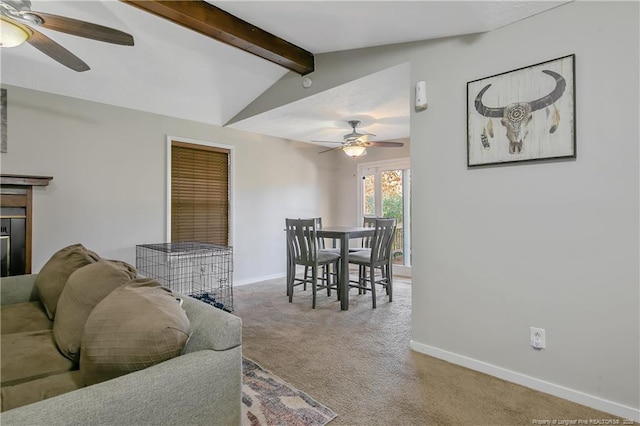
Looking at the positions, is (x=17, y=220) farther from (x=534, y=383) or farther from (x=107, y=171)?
(x=534, y=383)

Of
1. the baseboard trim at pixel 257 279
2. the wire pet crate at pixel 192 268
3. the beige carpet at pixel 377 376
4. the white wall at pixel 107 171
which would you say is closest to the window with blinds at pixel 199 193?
the white wall at pixel 107 171

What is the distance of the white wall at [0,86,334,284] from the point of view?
316cm

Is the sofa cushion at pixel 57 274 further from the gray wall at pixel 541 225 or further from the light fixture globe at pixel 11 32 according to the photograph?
the gray wall at pixel 541 225

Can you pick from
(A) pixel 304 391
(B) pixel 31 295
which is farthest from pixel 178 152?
(A) pixel 304 391

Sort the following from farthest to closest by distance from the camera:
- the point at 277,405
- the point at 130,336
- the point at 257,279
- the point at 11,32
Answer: the point at 257,279, the point at 277,405, the point at 11,32, the point at 130,336

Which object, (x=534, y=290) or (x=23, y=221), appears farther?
(x=23, y=221)

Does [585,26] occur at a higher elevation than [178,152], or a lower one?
higher

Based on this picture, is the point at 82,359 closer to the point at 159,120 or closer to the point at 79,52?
the point at 79,52

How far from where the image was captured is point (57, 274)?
1.96 meters

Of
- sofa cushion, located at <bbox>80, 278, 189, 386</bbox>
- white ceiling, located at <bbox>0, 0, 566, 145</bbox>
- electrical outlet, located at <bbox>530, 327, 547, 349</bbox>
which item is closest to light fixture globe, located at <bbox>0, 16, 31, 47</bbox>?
white ceiling, located at <bbox>0, 0, 566, 145</bbox>

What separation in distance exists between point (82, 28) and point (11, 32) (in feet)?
1.08

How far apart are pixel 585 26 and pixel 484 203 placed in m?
1.11

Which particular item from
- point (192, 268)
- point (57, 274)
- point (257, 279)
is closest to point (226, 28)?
point (57, 274)

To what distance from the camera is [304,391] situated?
197cm
